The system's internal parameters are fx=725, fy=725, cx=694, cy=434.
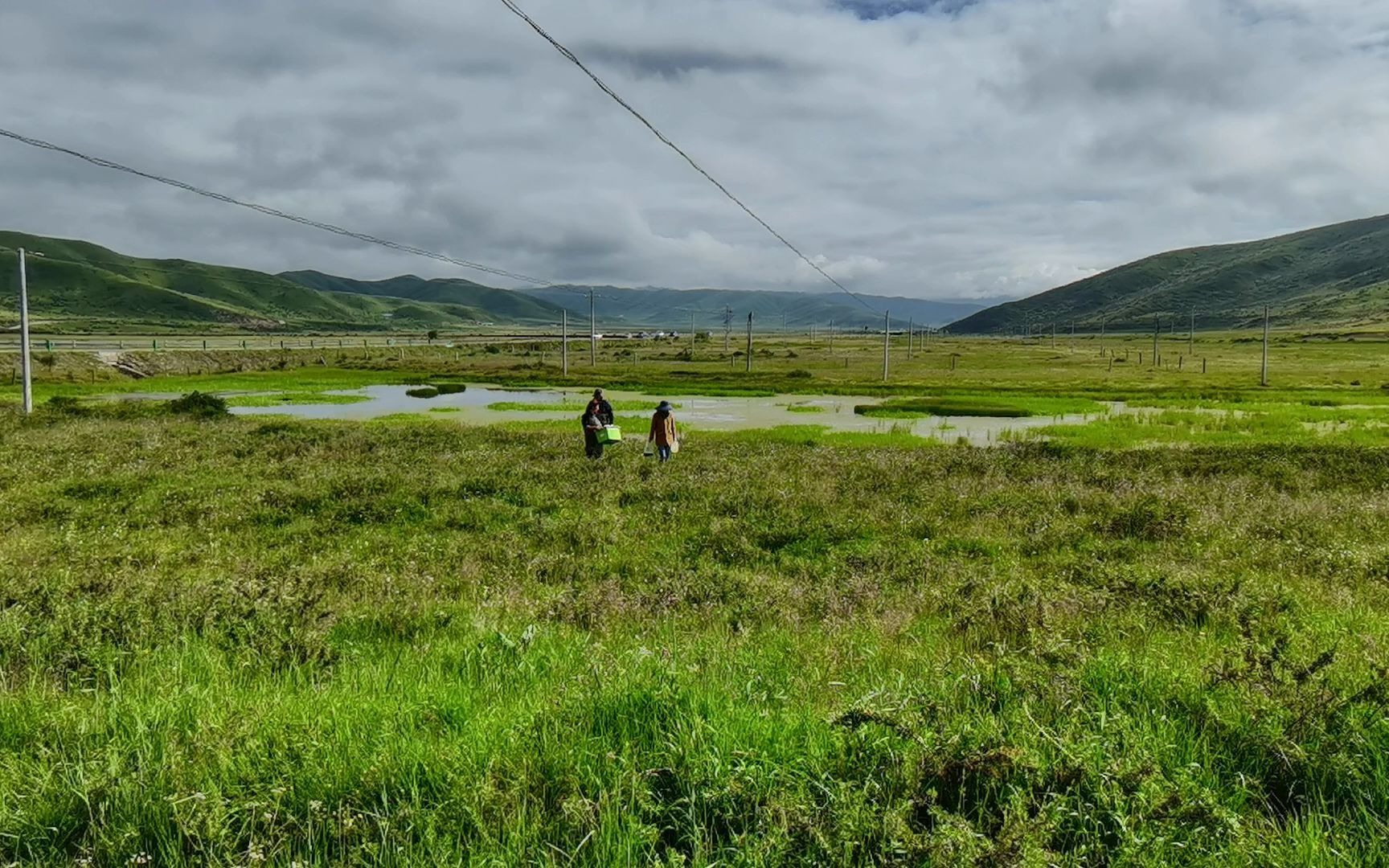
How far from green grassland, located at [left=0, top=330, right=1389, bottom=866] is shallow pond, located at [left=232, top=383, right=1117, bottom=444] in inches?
830

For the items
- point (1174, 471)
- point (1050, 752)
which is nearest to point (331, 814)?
point (1050, 752)

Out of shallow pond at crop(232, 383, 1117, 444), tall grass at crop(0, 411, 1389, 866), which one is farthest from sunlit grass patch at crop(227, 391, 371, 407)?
tall grass at crop(0, 411, 1389, 866)

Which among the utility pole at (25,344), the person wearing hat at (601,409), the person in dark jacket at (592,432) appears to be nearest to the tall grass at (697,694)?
the person in dark jacket at (592,432)

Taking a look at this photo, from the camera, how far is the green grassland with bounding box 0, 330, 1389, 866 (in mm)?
3264

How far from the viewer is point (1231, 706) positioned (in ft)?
14.4

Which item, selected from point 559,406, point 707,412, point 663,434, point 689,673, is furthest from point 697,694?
point 559,406

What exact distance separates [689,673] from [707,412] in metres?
43.8

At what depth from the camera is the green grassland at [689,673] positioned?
3.26 m

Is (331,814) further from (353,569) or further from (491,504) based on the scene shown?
(491,504)

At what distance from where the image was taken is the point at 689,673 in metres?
5.08

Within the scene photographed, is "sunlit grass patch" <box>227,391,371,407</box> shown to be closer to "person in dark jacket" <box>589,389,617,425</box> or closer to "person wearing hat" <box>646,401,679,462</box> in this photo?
"person in dark jacket" <box>589,389,617,425</box>

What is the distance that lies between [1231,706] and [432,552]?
34.4 ft

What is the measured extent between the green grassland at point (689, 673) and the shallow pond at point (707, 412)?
69.2 ft

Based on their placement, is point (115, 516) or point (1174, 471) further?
point (1174, 471)
